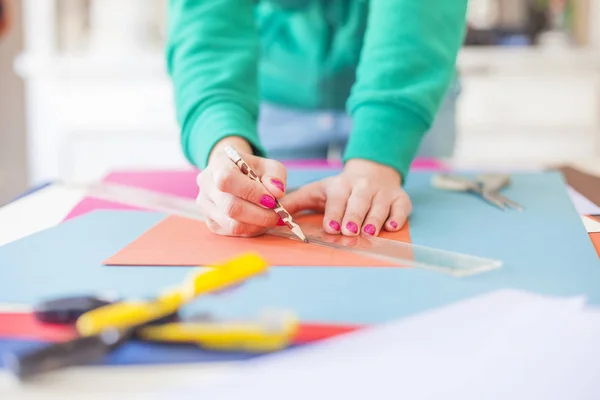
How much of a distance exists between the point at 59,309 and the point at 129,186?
62cm

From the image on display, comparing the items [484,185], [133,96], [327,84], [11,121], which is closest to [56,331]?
[484,185]

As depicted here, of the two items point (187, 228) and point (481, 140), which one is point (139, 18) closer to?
point (481, 140)

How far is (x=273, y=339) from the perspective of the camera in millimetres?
407

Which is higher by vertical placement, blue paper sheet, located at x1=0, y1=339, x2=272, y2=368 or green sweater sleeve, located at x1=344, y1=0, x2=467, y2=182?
green sweater sleeve, located at x1=344, y1=0, x2=467, y2=182

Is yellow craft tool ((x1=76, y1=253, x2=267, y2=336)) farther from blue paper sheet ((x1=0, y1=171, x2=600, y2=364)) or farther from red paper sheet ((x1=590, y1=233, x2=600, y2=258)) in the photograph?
red paper sheet ((x1=590, y1=233, x2=600, y2=258))

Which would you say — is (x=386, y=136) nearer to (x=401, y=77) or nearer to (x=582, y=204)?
(x=401, y=77)

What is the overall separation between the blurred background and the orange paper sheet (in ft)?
5.68

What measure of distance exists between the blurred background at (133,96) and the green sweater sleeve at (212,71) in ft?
4.66

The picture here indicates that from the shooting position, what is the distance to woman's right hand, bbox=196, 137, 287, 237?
694 mm

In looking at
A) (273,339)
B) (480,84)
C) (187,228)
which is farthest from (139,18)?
(273,339)

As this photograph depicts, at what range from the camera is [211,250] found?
26.0 inches

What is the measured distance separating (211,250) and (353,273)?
0.54 feet

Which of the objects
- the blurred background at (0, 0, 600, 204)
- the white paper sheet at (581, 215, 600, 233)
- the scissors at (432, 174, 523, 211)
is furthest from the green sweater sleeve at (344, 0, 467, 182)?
the blurred background at (0, 0, 600, 204)

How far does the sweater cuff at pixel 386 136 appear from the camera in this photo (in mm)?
844
